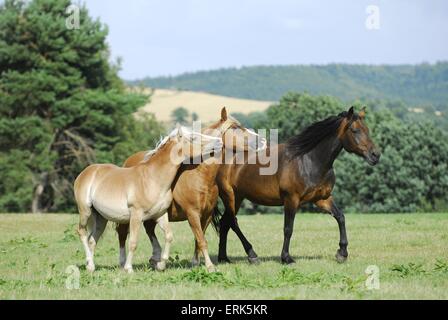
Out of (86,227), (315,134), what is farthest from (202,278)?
(315,134)

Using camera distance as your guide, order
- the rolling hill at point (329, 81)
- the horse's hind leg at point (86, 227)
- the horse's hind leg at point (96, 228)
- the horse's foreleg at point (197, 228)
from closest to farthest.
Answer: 1. the horse's foreleg at point (197, 228)
2. the horse's hind leg at point (86, 227)
3. the horse's hind leg at point (96, 228)
4. the rolling hill at point (329, 81)

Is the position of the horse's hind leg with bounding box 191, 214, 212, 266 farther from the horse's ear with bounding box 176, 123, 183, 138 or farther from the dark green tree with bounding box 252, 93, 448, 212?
the dark green tree with bounding box 252, 93, 448, 212

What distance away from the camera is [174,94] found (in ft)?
403

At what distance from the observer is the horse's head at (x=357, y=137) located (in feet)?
40.0

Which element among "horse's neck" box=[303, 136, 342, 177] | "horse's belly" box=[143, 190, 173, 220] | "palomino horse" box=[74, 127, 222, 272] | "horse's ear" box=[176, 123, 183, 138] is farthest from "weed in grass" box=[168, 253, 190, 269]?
"horse's neck" box=[303, 136, 342, 177]

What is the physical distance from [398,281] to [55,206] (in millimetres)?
38993

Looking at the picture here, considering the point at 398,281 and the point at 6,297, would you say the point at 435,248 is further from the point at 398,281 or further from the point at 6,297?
the point at 6,297

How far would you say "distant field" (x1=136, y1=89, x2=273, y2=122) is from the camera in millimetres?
109375

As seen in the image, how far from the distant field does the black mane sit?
92.6 m

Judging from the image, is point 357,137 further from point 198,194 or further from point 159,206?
point 159,206

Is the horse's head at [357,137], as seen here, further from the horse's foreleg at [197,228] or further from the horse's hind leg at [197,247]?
the horse's foreleg at [197,228]

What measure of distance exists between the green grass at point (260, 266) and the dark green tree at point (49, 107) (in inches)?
887

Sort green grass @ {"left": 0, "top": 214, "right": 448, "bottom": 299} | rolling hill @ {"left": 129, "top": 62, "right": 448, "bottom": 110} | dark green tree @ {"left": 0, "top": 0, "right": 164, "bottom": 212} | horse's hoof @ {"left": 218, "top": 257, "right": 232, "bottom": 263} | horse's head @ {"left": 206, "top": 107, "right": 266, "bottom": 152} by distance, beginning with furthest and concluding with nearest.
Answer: rolling hill @ {"left": 129, "top": 62, "right": 448, "bottom": 110}
dark green tree @ {"left": 0, "top": 0, "right": 164, "bottom": 212}
horse's hoof @ {"left": 218, "top": 257, "right": 232, "bottom": 263}
horse's head @ {"left": 206, "top": 107, "right": 266, "bottom": 152}
green grass @ {"left": 0, "top": 214, "right": 448, "bottom": 299}

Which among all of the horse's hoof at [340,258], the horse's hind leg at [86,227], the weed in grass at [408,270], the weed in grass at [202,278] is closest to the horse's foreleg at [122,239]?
the horse's hind leg at [86,227]
